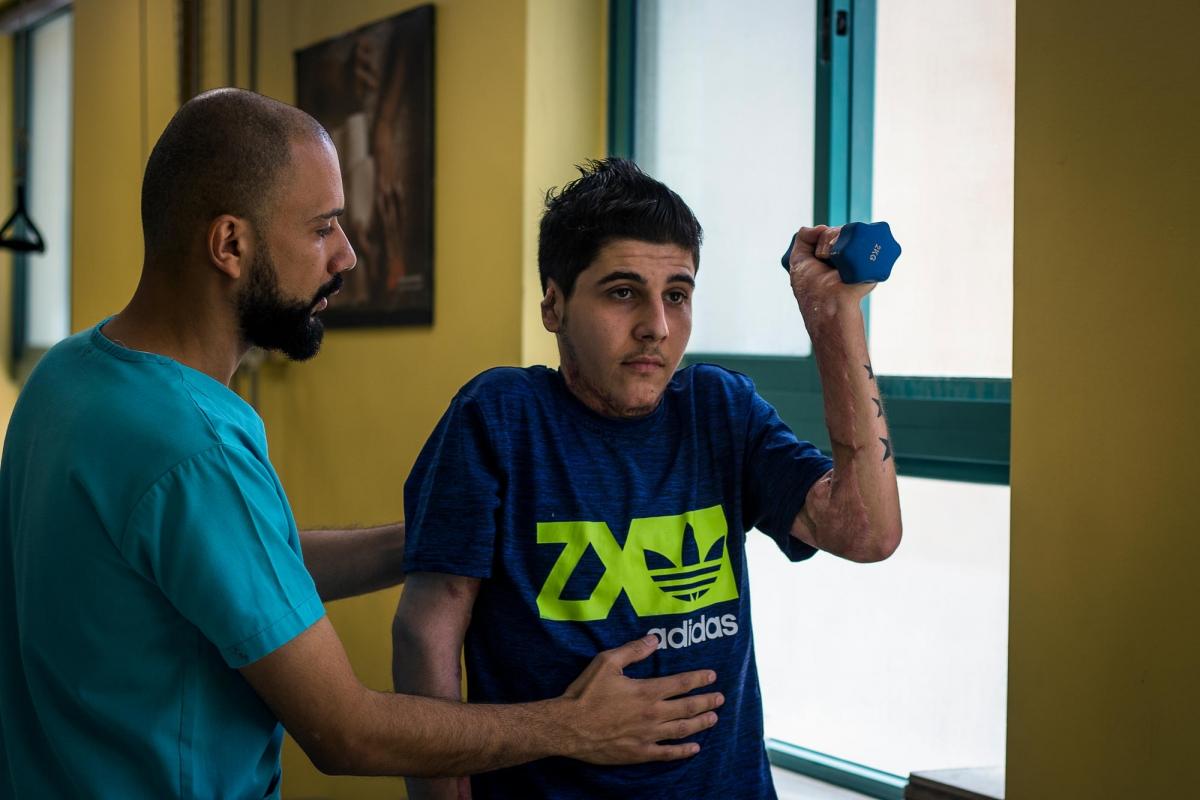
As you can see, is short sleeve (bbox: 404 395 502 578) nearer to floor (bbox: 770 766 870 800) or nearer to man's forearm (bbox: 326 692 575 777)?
man's forearm (bbox: 326 692 575 777)

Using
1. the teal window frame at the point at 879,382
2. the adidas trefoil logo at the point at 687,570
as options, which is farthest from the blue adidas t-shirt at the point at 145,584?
the teal window frame at the point at 879,382

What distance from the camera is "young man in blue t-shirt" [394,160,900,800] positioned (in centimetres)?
132

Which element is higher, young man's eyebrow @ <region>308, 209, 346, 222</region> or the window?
the window

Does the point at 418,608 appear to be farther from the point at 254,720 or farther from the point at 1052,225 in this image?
the point at 1052,225

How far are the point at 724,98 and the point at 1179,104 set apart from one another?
1.19 meters

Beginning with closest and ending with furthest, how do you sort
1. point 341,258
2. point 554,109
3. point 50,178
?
point 341,258 < point 554,109 < point 50,178

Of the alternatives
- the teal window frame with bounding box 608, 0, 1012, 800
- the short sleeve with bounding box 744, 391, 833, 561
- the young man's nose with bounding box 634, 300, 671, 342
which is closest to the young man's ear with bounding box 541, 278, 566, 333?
the young man's nose with bounding box 634, 300, 671, 342

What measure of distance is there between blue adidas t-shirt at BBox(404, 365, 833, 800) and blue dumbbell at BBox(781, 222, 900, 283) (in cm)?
25

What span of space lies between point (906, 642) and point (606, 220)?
3.51ft

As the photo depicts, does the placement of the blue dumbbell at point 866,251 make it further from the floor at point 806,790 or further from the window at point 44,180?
the window at point 44,180

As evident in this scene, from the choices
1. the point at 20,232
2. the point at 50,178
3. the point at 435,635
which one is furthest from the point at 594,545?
the point at 50,178

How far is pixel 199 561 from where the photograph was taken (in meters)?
1.04

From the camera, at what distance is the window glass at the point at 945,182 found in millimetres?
1908

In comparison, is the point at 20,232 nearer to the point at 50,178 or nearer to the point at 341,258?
the point at 50,178
